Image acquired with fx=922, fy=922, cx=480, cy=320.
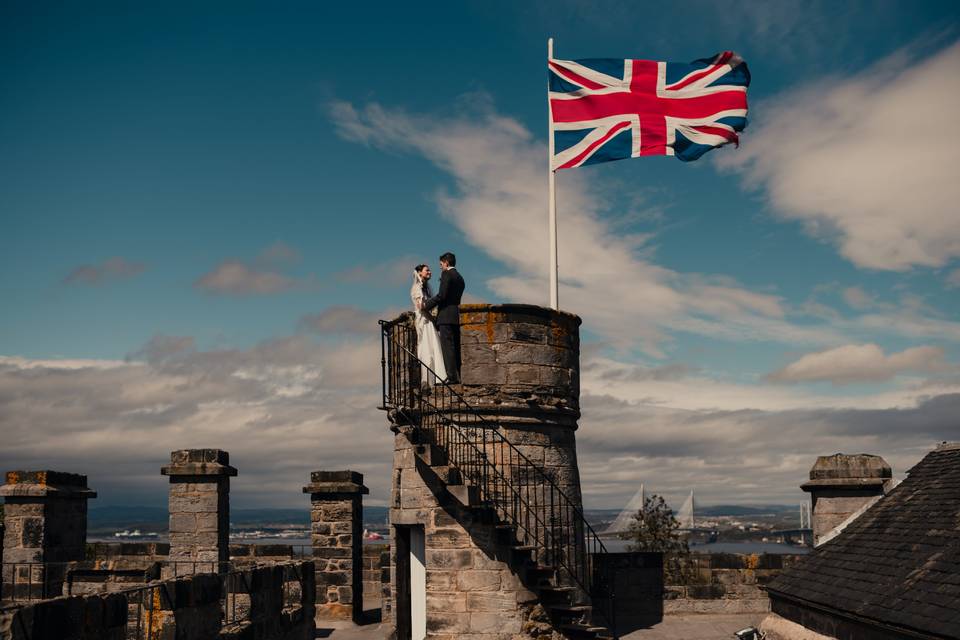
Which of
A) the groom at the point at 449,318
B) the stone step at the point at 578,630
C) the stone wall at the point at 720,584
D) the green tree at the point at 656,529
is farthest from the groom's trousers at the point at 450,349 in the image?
the green tree at the point at 656,529

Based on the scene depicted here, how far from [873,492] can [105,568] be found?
40.2 feet

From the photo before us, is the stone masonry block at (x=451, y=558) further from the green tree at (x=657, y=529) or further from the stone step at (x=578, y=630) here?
the green tree at (x=657, y=529)

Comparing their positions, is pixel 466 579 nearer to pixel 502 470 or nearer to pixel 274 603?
pixel 502 470

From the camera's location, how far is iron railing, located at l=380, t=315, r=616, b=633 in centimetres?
1335

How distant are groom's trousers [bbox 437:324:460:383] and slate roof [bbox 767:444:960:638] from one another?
18.5 ft

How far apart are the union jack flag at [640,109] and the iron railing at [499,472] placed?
→ 4970mm

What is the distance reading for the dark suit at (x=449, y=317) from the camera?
13.5 meters

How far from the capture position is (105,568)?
568 inches

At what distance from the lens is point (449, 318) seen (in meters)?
13.5

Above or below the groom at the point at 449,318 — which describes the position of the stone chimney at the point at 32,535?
below

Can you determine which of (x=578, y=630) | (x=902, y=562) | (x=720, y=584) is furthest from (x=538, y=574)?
(x=720, y=584)

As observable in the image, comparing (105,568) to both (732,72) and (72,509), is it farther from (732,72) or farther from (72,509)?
A: (732,72)

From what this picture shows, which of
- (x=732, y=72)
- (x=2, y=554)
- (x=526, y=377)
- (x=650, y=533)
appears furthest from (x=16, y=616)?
(x=650, y=533)

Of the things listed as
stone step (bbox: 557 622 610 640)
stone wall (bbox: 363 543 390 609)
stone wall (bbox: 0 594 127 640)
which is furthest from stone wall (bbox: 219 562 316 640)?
stone wall (bbox: 363 543 390 609)
